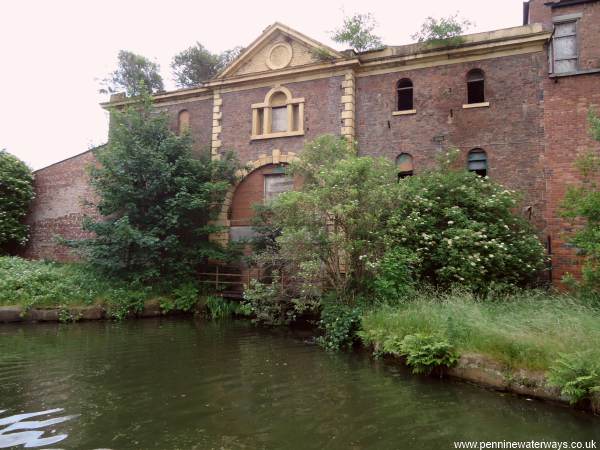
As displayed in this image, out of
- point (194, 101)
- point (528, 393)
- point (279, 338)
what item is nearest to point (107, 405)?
point (279, 338)

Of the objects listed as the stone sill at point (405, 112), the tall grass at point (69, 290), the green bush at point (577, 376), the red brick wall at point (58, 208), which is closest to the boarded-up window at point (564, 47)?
the stone sill at point (405, 112)

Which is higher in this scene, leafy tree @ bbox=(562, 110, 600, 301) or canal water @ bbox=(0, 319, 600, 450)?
leafy tree @ bbox=(562, 110, 600, 301)

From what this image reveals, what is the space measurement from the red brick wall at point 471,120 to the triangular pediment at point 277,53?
2.17 metres

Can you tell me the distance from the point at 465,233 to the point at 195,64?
894 inches

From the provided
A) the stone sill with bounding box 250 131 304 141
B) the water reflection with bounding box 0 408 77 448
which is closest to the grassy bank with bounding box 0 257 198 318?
the stone sill with bounding box 250 131 304 141

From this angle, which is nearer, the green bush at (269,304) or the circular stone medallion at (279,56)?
the green bush at (269,304)

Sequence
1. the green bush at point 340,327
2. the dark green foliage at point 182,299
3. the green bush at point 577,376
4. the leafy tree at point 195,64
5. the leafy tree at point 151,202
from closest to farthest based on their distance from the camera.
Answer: the green bush at point 577,376
the green bush at point 340,327
the dark green foliage at point 182,299
the leafy tree at point 151,202
the leafy tree at point 195,64

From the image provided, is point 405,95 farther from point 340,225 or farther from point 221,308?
point 221,308

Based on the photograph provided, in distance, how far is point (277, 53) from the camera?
1617 cm

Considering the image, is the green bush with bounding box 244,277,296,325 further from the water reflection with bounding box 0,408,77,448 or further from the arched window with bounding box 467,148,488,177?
the arched window with bounding box 467,148,488,177

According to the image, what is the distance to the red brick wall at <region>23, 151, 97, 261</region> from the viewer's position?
18562 millimetres

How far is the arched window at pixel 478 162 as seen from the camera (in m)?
13.4

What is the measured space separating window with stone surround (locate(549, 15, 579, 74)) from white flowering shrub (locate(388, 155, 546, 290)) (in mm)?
4706

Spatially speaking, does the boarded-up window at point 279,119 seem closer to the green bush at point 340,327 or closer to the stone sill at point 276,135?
the stone sill at point 276,135
